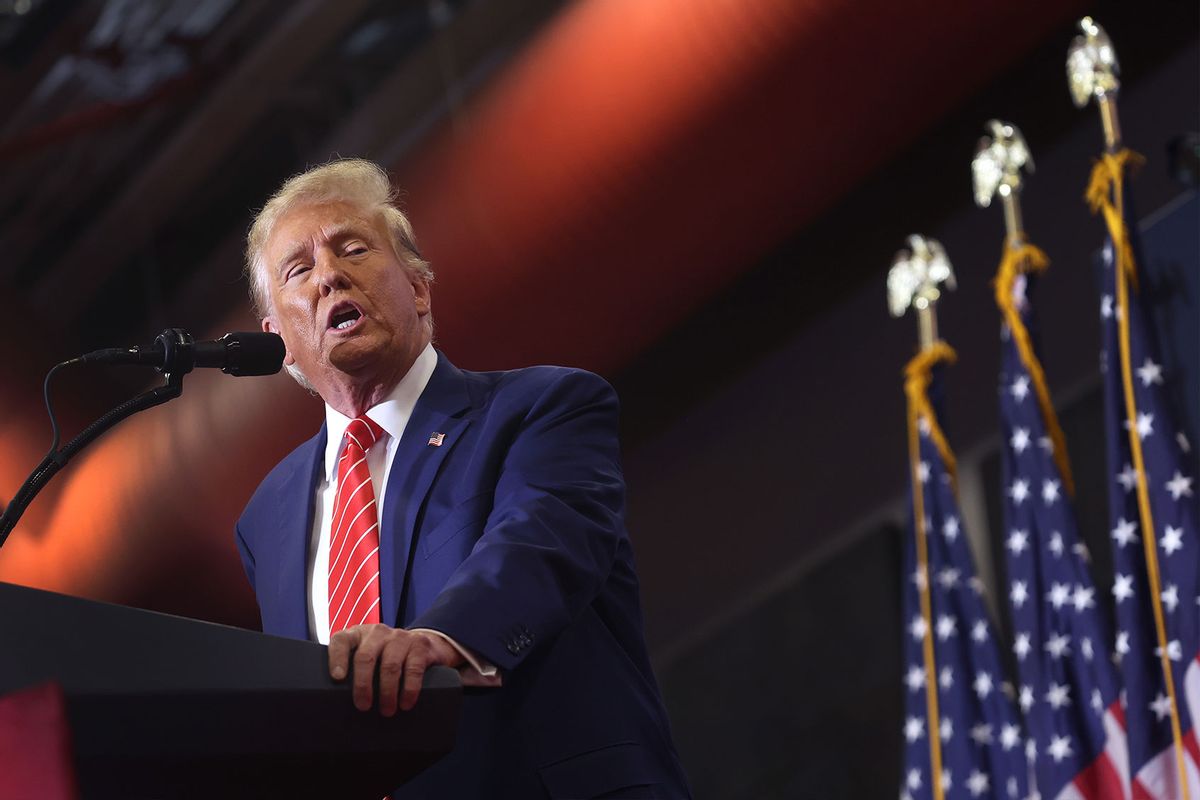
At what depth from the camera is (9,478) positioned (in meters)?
4.48

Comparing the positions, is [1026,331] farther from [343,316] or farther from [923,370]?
[343,316]

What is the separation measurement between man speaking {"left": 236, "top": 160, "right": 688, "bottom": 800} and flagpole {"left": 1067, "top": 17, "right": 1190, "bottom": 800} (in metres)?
1.84

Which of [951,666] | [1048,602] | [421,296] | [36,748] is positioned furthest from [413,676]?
[951,666]

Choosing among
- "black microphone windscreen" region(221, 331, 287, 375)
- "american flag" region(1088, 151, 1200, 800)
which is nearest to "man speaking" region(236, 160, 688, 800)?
"black microphone windscreen" region(221, 331, 287, 375)

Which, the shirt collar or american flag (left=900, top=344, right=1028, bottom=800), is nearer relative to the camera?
the shirt collar

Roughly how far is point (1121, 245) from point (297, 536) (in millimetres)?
2231

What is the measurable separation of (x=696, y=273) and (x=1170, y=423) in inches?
46.2

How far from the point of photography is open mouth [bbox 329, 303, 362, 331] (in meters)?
1.91

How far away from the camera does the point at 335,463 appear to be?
1.86m

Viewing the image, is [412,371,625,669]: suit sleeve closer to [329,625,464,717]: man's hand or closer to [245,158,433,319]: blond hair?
[329,625,464,717]: man's hand

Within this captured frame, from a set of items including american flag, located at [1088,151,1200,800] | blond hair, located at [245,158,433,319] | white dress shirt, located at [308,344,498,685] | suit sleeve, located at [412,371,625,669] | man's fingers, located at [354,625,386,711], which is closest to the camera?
man's fingers, located at [354,625,386,711]

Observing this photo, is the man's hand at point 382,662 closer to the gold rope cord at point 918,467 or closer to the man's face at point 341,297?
the man's face at point 341,297

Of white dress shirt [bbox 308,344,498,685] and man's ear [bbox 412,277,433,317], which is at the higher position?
man's ear [bbox 412,277,433,317]

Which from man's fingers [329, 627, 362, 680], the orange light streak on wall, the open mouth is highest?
the orange light streak on wall
